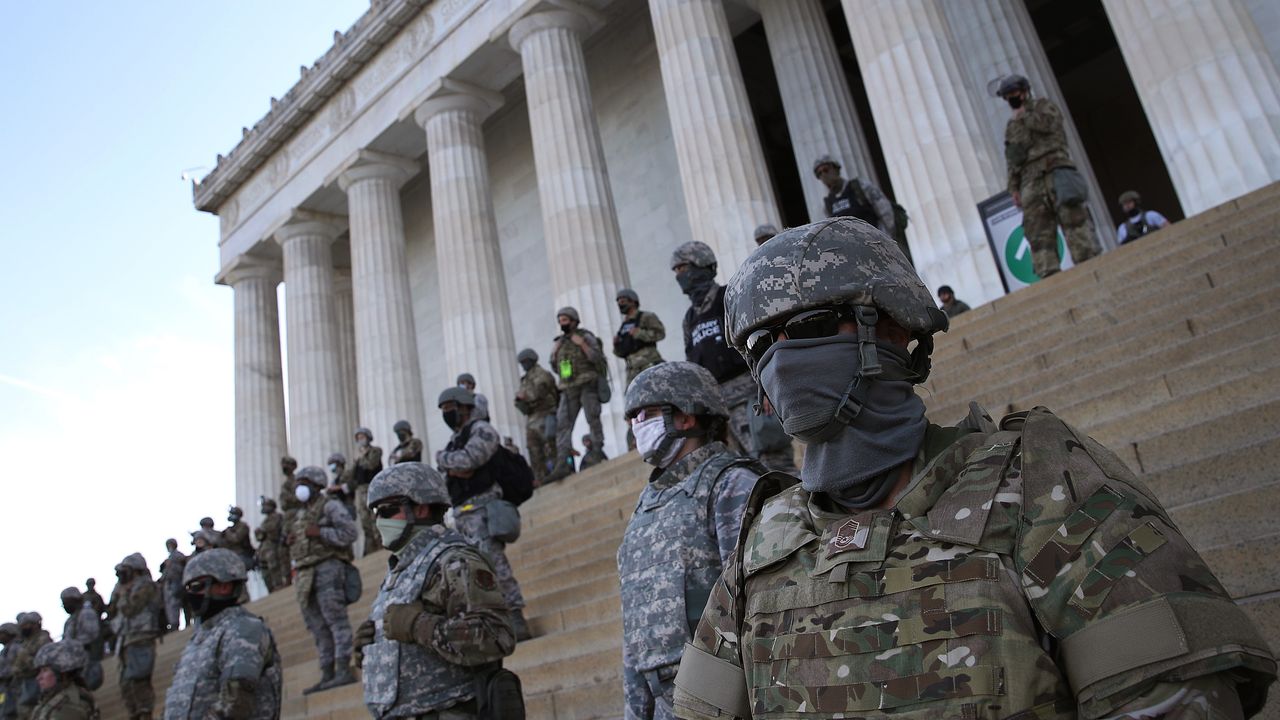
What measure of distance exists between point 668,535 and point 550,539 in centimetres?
568

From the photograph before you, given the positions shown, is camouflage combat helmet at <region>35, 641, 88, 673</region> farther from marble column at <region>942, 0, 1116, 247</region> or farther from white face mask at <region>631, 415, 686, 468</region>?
marble column at <region>942, 0, 1116, 247</region>

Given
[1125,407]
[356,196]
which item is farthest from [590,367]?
[356,196]

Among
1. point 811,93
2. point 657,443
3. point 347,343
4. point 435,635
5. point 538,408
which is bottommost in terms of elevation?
point 435,635

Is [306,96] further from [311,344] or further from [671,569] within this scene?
[671,569]

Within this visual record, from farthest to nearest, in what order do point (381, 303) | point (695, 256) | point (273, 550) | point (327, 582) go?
point (381, 303) < point (273, 550) < point (327, 582) < point (695, 256)

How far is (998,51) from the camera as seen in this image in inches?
541

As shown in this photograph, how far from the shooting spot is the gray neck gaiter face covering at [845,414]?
5.13 feet

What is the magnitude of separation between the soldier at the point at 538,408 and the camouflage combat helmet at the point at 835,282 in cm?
884

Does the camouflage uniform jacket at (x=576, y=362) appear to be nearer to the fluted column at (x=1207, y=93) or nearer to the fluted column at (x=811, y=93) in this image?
the fluted column at (x=1207, y=93)

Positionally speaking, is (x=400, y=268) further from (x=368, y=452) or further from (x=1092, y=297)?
(x=1092, y=297)

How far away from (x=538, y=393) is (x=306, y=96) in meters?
13.6

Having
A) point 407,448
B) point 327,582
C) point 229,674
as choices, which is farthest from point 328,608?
point 229,674

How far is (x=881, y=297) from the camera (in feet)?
5.29

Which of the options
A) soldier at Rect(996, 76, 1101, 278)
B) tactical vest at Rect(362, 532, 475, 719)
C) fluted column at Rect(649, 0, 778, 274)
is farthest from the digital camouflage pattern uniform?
tactical vest at Rect(362, 532, 475, 719)
